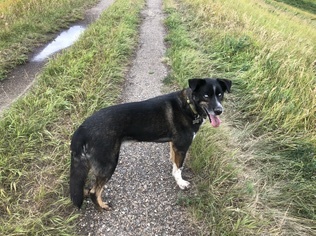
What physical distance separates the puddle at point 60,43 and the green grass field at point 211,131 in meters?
0.48

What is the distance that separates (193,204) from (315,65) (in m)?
5.74

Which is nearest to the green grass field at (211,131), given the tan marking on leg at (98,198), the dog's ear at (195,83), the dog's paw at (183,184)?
the dog's paw at (183,184)

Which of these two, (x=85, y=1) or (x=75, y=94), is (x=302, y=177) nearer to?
(x=75, y=94)

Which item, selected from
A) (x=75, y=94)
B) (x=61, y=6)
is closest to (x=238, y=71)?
(x=75, y=94)

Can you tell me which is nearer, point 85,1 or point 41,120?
point 41,120

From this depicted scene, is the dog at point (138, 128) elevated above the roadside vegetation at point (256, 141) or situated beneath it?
elevated above

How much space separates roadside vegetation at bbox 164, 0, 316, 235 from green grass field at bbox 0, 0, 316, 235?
0.6 inches

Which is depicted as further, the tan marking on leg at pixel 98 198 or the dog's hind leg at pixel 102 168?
the tan marking on leg at pixel 98 198

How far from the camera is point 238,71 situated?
6691 mm

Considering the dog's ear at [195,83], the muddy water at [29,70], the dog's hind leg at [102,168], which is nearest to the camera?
the dog's hind leg at [102,168]

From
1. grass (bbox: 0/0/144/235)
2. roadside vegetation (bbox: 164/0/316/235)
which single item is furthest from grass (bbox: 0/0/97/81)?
roadside vegetation (bbox: 164/0/316/235)

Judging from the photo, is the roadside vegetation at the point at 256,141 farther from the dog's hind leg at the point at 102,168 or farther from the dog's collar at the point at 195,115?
the dog's hind leg at the point at 102,168

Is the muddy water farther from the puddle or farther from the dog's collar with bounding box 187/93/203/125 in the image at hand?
the dog's collar with bounding box 187/93/203/125

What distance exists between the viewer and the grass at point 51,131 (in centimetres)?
316
